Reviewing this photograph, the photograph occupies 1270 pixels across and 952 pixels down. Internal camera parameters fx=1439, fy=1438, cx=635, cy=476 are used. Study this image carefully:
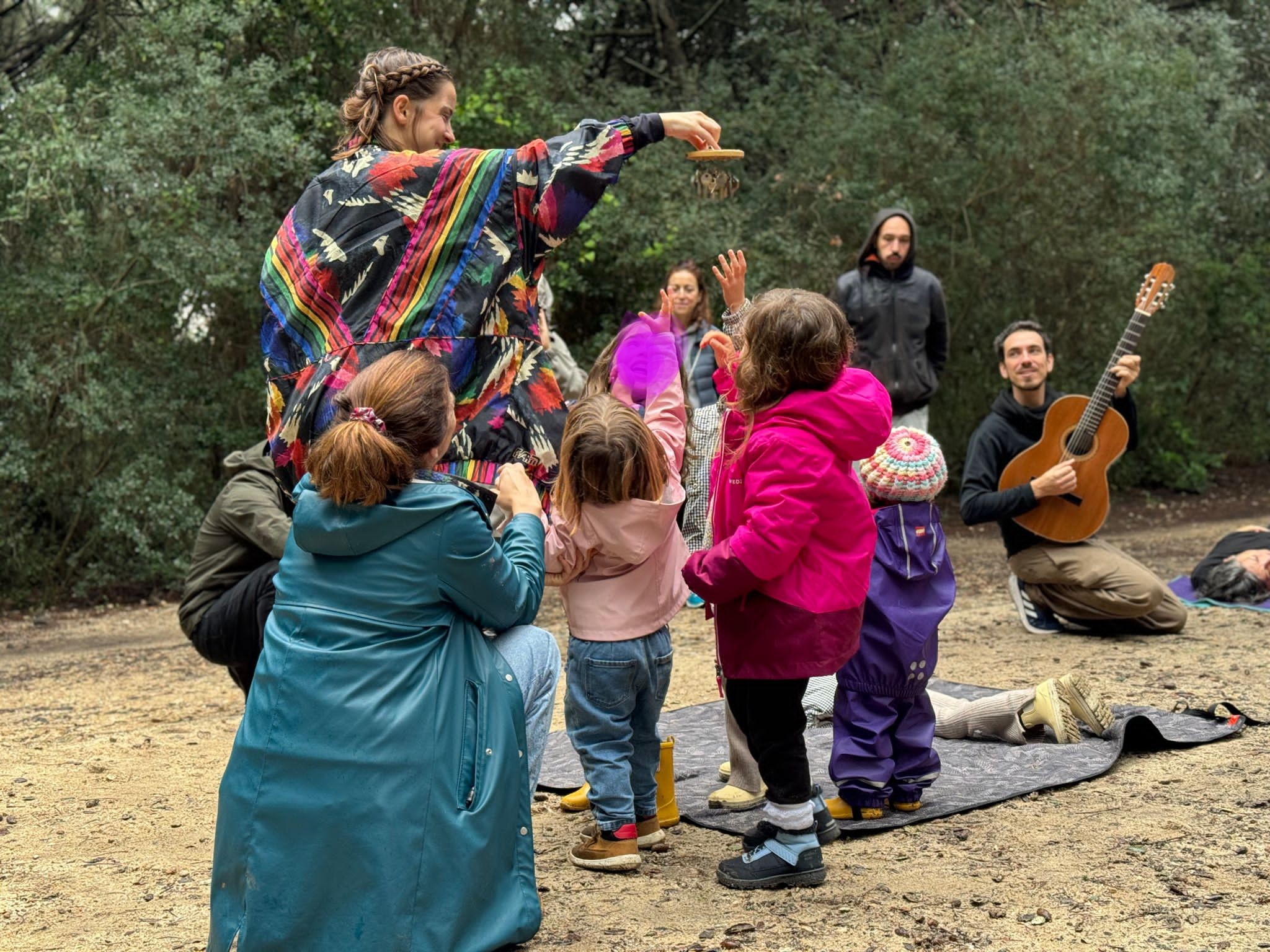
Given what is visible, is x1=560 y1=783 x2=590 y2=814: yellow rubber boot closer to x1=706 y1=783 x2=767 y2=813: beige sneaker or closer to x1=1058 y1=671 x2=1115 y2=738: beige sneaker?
x1=706 y1=783 x2=767 y2=813: beige sneaker

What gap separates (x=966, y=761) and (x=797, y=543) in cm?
155

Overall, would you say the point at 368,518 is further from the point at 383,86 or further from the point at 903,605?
the point at 903,605

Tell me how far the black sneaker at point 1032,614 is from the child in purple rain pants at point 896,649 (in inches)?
108

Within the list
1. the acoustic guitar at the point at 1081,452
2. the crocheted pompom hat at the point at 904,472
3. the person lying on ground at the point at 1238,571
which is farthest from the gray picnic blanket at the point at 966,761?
the person lying on ground at the point at 1238,571

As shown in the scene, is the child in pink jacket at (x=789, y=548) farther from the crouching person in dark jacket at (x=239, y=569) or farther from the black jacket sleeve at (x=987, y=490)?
the black jacket sleeve at (x=987, y=490)

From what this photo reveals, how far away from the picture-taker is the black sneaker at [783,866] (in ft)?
11.3

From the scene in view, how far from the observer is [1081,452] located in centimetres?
645

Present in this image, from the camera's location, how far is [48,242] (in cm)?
940

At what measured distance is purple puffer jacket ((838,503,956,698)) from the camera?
3918 mm

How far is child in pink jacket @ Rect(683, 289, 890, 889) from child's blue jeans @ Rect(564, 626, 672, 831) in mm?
236

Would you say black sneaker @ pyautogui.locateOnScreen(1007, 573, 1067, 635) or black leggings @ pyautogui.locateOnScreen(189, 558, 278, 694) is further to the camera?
black sneaker @ pyautogui.locateOnScreen(1007, 573, 1067, 635)

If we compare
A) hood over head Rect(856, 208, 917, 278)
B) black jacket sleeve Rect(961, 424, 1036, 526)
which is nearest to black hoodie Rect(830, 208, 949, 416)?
hood over head Rect(856, 208, 917, 278)

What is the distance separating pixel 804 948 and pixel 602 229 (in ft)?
25.5

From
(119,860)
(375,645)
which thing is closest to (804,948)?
(375,645)
